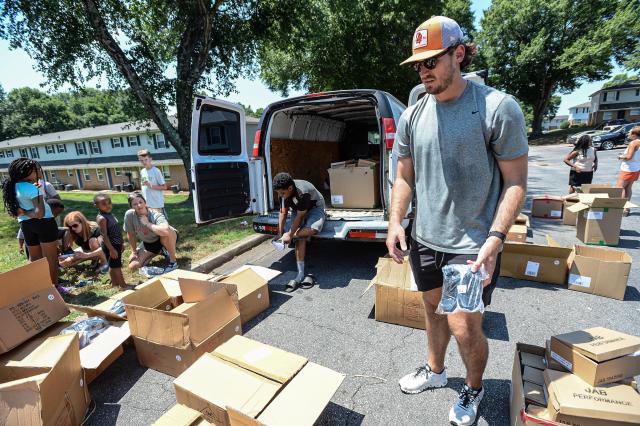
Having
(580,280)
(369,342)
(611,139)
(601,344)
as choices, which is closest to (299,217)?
(369,342)

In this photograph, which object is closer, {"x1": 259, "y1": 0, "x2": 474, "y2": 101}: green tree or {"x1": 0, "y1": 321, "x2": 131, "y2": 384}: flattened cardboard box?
{"x1": 0, "y1": 321, "x2": 131, "y2": 384}: flattened cardboard box

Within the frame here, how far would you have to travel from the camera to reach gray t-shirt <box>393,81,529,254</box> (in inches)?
60.5

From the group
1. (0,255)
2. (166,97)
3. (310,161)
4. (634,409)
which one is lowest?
(0,255)

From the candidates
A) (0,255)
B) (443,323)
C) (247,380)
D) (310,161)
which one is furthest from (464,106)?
(0,255)

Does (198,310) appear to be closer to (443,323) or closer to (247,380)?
(247,380)

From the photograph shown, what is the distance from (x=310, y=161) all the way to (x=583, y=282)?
489 centimetres

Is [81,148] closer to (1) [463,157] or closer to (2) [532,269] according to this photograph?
(2) [532,269]

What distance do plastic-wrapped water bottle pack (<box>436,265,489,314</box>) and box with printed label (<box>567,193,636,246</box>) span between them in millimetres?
4251

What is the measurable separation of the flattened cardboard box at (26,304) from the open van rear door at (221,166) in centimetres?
187

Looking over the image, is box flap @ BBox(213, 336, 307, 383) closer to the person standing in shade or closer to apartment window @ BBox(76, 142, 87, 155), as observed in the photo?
the person standing in shade

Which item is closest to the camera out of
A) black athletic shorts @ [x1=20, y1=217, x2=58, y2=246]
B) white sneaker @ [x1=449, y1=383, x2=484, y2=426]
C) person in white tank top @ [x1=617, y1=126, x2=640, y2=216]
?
white sneaker @ [x1=449, y1=383, x2=484, y2=426]

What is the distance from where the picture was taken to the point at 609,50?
24859 millimetres

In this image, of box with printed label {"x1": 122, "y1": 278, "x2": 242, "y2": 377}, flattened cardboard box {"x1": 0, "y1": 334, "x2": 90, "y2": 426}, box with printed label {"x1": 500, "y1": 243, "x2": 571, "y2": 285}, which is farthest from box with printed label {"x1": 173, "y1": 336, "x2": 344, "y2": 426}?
box with printed label {"x1": 500, "y1": 243, "x2": 571, "y2": 285}

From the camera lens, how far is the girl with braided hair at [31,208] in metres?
3.52
